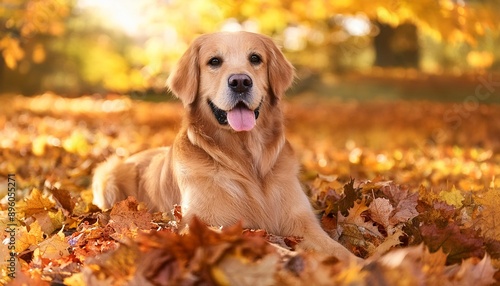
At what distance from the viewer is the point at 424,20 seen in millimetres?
6809

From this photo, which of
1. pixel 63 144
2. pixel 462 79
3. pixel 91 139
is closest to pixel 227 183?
pixel 63 144

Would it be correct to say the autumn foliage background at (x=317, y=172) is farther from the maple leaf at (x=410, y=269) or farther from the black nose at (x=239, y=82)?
the black nose at (x=239, y=82)

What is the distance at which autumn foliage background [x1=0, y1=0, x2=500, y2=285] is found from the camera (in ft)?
7.09

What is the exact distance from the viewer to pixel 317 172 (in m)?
5.34

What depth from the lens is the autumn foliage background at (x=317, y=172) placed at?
2.16 meters

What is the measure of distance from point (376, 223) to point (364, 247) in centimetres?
23

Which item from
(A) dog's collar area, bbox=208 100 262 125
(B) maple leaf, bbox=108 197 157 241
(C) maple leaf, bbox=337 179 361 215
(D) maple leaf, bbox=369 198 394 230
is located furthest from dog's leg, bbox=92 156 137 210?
(D) maple leaf, bbox=369 198 394 230

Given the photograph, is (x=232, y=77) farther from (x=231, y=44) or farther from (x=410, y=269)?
(x=410, y=269)

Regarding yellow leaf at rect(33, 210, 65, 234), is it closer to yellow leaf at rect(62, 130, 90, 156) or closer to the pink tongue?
the pink tongue

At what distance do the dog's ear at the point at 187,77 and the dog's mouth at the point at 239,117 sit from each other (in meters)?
0.25

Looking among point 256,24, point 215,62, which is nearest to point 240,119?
point 215,62

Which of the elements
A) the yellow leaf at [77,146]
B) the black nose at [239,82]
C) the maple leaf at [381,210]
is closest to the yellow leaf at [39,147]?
the yellow leaf at [77,146]

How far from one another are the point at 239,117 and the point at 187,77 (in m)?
0.49

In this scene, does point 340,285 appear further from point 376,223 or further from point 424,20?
point 424,20
